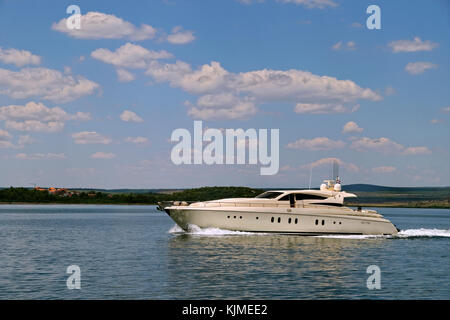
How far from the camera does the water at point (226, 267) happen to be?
86.7 feet

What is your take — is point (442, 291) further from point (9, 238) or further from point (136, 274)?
point (9, 238)

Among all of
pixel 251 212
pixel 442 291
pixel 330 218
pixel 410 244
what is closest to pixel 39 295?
pixel 442 291

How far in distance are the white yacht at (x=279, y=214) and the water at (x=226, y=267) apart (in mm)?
888

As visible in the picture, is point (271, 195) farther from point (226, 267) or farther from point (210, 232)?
point (226, 267)

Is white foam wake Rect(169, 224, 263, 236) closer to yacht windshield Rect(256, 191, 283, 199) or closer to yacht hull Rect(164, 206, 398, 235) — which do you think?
yacht hull Rect(164, 206, 398, 235)

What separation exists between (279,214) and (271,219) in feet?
2.85

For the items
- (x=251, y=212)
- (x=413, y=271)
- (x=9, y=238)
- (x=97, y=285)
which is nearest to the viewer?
(x=97, y=285)

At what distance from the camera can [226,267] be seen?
33.1 metres

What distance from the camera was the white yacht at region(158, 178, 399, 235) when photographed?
4884 cm

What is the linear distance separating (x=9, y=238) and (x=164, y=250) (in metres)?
21.4

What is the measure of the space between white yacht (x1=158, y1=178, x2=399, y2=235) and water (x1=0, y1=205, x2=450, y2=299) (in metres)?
0.89

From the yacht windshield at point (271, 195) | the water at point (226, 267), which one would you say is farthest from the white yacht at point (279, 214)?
the water at point (226, 267)

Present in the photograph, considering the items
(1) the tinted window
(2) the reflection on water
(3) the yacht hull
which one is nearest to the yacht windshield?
(3) the yacht hull

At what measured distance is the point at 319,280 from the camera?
98.1ft
